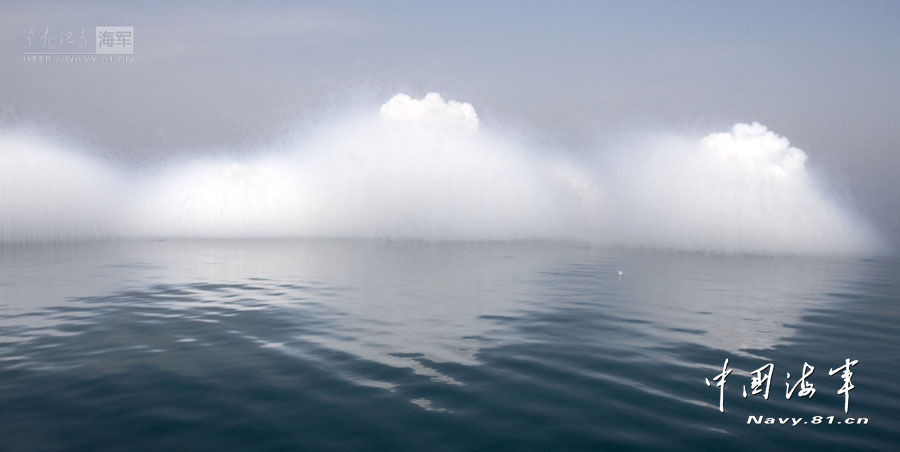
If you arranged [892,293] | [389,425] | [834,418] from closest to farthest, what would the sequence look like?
[389,425] → [834,418] → [892,293]

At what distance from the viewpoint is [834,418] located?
11.6m

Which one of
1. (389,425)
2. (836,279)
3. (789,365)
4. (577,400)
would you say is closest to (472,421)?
(389,425)

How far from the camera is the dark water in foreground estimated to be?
34.2 ft

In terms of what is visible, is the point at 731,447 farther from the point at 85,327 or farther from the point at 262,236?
the point at 262,236

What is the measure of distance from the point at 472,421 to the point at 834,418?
7690mm

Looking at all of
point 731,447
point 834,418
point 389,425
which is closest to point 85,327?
point 389,425

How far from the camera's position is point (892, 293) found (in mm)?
35281

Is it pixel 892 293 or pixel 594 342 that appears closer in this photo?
pixel 594 342

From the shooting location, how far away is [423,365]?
15.1m

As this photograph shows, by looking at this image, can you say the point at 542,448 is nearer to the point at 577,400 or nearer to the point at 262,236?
the point at 577,400

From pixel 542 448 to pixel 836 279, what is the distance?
43487 millimetres

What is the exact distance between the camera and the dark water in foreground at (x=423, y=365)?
411 inches

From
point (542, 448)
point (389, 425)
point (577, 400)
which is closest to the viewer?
point (542, 448)

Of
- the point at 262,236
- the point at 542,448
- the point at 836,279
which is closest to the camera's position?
the point at 542,448
